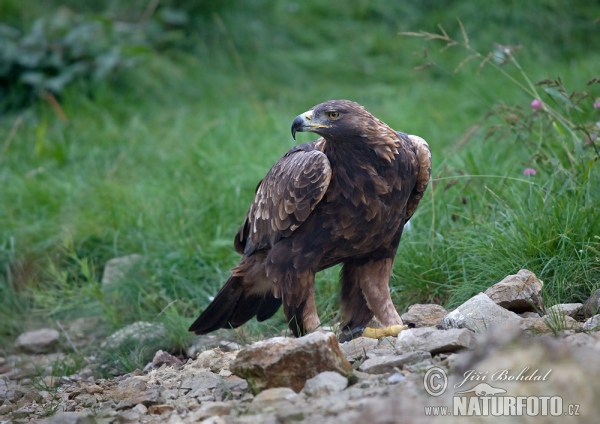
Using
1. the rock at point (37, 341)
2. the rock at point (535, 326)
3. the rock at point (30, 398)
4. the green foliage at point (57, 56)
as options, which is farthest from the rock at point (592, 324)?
the green foliage at point (57, 56)

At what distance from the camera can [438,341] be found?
3449 mm

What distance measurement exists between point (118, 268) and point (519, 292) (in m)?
3.15

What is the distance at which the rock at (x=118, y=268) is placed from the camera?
6.00 m

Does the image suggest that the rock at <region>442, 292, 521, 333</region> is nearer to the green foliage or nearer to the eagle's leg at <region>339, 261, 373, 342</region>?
the eagle's leg at <region>339, 261, 373, 342</region>

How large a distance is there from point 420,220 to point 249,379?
2.60m

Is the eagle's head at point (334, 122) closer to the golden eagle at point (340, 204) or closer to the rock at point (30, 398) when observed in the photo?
the golden eagle at point (340, 204)

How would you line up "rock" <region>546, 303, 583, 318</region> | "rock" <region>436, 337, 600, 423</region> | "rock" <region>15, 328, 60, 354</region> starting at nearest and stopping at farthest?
"rock" <region>436, 337, 600, 423</region>, "rock" <region>546, 303, 583, 318</region>, "rock" <region>15, 328, 60, 354</region>

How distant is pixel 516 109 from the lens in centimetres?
537

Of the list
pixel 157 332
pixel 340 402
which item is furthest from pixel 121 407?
pixel 157 332

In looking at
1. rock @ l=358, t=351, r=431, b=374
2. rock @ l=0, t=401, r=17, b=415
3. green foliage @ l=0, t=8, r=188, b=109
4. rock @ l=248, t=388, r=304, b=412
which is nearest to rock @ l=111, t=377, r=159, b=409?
rock @ l=0, t=401, r=17, b=415

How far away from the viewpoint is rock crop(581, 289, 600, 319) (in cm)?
396

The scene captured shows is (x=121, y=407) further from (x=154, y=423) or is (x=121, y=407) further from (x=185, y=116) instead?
(x=185, y=116)

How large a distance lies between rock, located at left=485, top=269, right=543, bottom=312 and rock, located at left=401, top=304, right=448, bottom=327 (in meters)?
0.36

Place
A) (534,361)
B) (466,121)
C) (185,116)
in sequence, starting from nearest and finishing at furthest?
(534,361) < (466,121) < (185,116)
